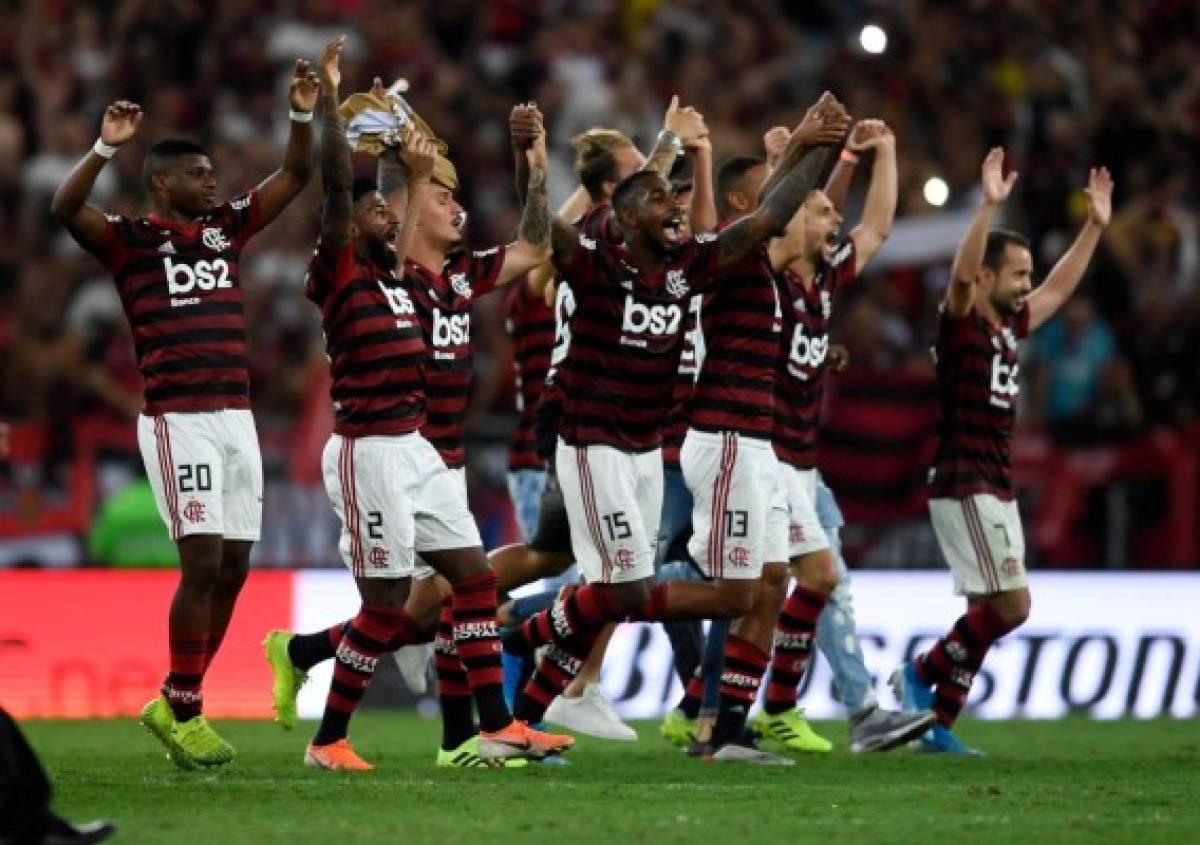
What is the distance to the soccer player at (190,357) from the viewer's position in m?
9.77

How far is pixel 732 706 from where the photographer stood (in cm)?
1083

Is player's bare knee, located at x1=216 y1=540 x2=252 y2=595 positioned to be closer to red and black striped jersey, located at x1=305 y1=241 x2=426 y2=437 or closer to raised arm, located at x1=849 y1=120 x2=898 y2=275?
red and black striped jersey, located at x1=305 y1=241 x2=426 y2=437

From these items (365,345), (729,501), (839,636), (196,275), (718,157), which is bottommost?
(839,636)

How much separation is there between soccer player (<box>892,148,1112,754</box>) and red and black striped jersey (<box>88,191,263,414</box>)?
364 cm

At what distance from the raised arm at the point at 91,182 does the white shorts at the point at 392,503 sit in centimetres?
130

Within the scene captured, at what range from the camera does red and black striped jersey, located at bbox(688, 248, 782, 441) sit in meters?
10.6

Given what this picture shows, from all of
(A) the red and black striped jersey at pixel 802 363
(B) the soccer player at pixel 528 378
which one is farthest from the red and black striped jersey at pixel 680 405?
(B) the soccer player at pixel 528 378

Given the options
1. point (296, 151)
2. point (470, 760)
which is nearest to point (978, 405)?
point (470, 760)

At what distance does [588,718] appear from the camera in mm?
11617

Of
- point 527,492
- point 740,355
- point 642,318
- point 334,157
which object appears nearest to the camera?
point 334,157

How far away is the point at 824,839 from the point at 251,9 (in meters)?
13.7

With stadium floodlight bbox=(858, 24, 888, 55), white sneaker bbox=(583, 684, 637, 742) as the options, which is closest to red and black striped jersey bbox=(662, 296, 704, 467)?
white sneaker bbox=(583, 684, 637, 742)

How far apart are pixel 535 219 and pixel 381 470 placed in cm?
127

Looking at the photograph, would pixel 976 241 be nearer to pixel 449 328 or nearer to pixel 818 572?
pixel 818 572
